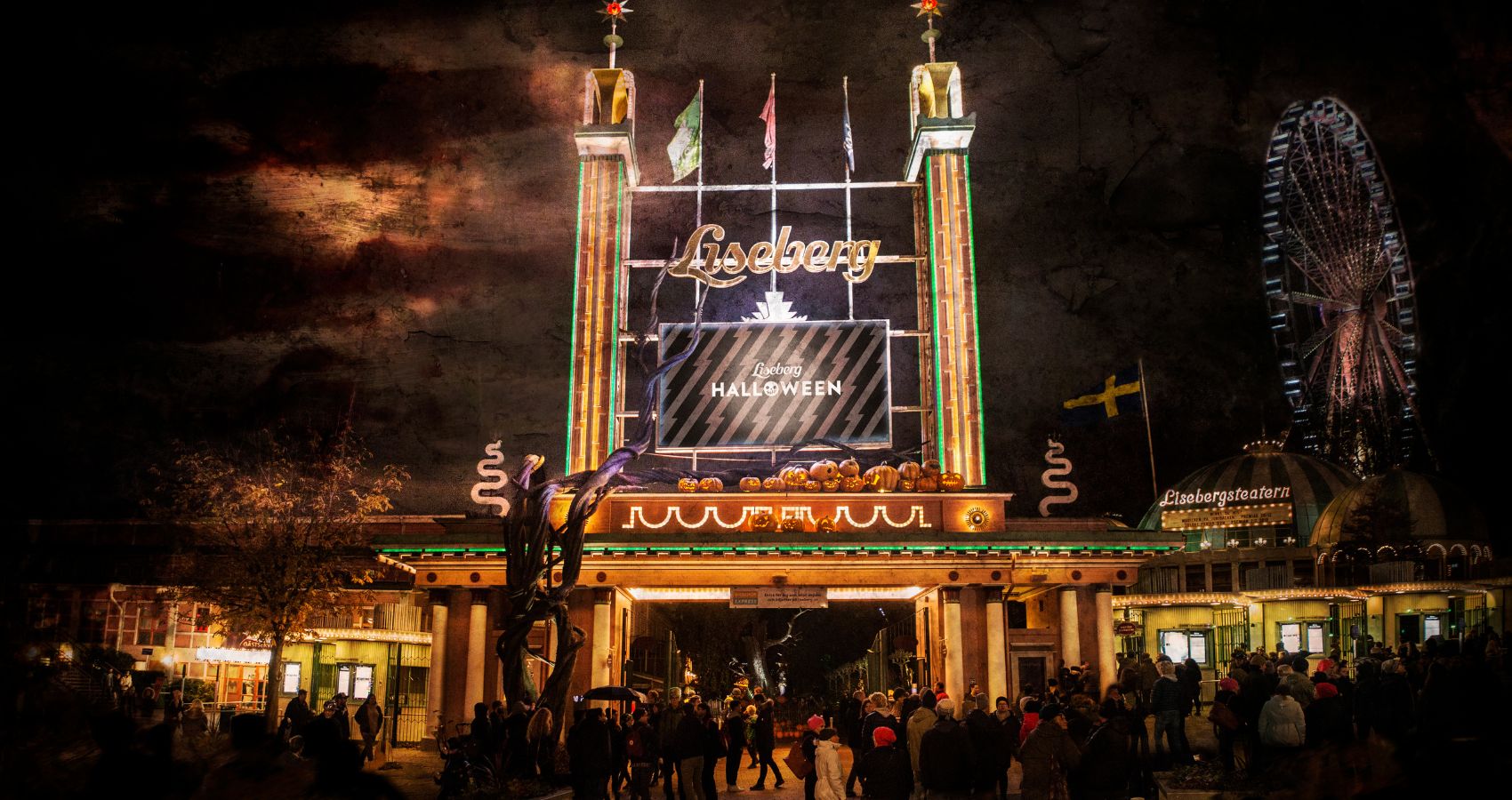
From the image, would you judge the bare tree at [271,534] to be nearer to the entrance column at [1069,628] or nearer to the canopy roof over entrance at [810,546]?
the canopy roof over entrance at [810,546]

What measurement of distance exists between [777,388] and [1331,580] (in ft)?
106

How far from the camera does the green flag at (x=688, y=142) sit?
34094mm

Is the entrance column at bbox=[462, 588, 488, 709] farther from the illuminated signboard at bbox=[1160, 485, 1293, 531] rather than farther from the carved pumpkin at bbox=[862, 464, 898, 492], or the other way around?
the illuminated signboard at bbox=[1160, 485, 1293, 531]

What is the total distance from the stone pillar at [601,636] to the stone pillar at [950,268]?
9353 millimetres

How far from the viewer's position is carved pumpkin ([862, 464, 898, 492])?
29.1 meters

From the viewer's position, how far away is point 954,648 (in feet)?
92.2

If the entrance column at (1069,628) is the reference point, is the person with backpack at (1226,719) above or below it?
below

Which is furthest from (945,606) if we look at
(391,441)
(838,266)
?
(391,441)

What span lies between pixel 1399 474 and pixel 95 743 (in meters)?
54.5

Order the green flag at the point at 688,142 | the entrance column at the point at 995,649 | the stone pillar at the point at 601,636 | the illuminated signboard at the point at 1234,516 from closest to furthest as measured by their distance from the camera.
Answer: the entrance column at the point at 995,649
the stone pillar at the point at 601,636
the green flag at the point at 688,142
the illuminated signboard at the point at 1234,516

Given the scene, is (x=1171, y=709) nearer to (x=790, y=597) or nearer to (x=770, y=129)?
(x=790, y=597)

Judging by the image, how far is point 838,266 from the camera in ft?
111

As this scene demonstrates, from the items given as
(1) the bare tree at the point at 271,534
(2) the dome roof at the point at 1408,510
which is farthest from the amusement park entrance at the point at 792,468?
(2) the dome roof at the point at 1408,510

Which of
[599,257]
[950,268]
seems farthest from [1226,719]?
[599,257]
